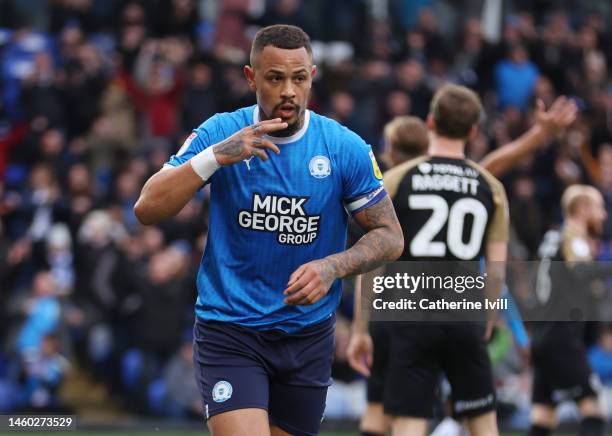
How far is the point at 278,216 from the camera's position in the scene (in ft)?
19.6

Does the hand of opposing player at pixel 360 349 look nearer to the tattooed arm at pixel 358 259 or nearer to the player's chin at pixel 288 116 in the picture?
the tattooed arm at pixel 358 259

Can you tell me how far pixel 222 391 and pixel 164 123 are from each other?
11.3m

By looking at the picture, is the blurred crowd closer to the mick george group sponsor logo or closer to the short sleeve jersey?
the short sleeve jersey

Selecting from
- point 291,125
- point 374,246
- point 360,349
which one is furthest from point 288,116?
point 360,349

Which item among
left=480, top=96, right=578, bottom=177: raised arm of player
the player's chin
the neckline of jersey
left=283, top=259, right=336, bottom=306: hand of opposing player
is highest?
the player's chin

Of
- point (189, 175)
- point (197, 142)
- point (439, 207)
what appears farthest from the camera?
point (439, 207)

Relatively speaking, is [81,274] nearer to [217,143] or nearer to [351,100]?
[351,100]

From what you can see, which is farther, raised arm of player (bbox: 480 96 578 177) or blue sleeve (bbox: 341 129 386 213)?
raised arm of player (bbox: 480 96 578 177)

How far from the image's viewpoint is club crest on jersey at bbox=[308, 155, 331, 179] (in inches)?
237

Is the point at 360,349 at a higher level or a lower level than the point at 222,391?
lower

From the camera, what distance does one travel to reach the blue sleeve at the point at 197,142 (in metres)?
5.86

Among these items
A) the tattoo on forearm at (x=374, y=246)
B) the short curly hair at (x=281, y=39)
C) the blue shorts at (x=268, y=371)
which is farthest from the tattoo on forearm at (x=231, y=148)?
the blue shorts at (x=268, y=371)

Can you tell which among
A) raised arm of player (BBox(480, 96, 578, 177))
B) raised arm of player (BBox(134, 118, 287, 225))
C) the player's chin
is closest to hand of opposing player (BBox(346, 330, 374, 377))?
raised arm of player (BBox(480, 96, 578, 177))

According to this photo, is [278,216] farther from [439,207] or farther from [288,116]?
[439,207]
